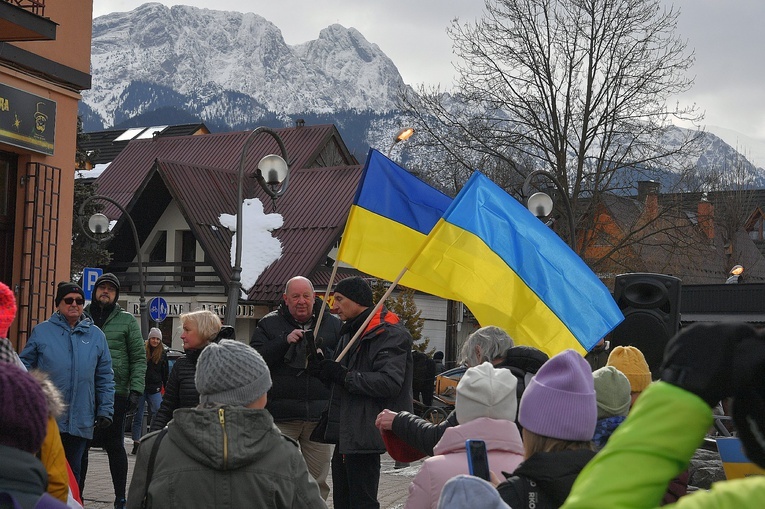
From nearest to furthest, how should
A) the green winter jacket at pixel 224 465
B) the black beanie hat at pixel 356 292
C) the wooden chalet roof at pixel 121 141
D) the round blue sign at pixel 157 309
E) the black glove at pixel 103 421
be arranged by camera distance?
the green winter jacket at pixel 224 465 < the black beanie hat at pixel 356 292 < the black glove at pixel 103 421 < the round blue sign at pixel 157 309 < the wooden chalet roof at pixel 121 141

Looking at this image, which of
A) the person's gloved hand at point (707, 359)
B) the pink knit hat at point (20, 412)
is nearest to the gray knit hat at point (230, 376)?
the pink knit hat at point (20, 412)

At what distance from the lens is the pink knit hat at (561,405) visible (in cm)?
346

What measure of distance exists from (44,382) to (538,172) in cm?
1959

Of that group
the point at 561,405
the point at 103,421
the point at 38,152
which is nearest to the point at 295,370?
the point at 103,421

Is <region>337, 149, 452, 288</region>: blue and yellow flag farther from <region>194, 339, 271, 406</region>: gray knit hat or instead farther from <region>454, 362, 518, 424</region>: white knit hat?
<region>194, 339, 271, 406</region>: gray knit hat

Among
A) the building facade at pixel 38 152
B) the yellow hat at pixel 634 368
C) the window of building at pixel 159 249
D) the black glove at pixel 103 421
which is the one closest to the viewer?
the yellow hat at pixel 634 368

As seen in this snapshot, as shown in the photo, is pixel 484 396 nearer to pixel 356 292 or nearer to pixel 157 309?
pixel 356 292

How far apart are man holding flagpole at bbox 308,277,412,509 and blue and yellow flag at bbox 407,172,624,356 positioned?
580mm

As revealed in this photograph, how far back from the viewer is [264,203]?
135 feet

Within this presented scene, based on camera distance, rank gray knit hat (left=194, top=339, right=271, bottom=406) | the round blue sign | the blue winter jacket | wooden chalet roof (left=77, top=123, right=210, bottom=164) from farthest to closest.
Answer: wooden chalet roof (left=77, top=123, right=210, bottom=164)
the round blue sign
the blue winter jacket
gray knit hat (left=194, top=339, right=271, bottom=406)

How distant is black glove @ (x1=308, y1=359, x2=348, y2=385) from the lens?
23.9 feet

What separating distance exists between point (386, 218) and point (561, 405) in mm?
5362

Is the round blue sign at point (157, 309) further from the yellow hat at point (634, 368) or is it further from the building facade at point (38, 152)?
the yellow hat at point (634, 368)

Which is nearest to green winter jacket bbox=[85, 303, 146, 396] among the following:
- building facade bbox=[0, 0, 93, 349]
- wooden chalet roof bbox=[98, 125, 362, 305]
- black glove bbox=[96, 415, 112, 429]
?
black glove bbox=[96, 415, 112, 429]
